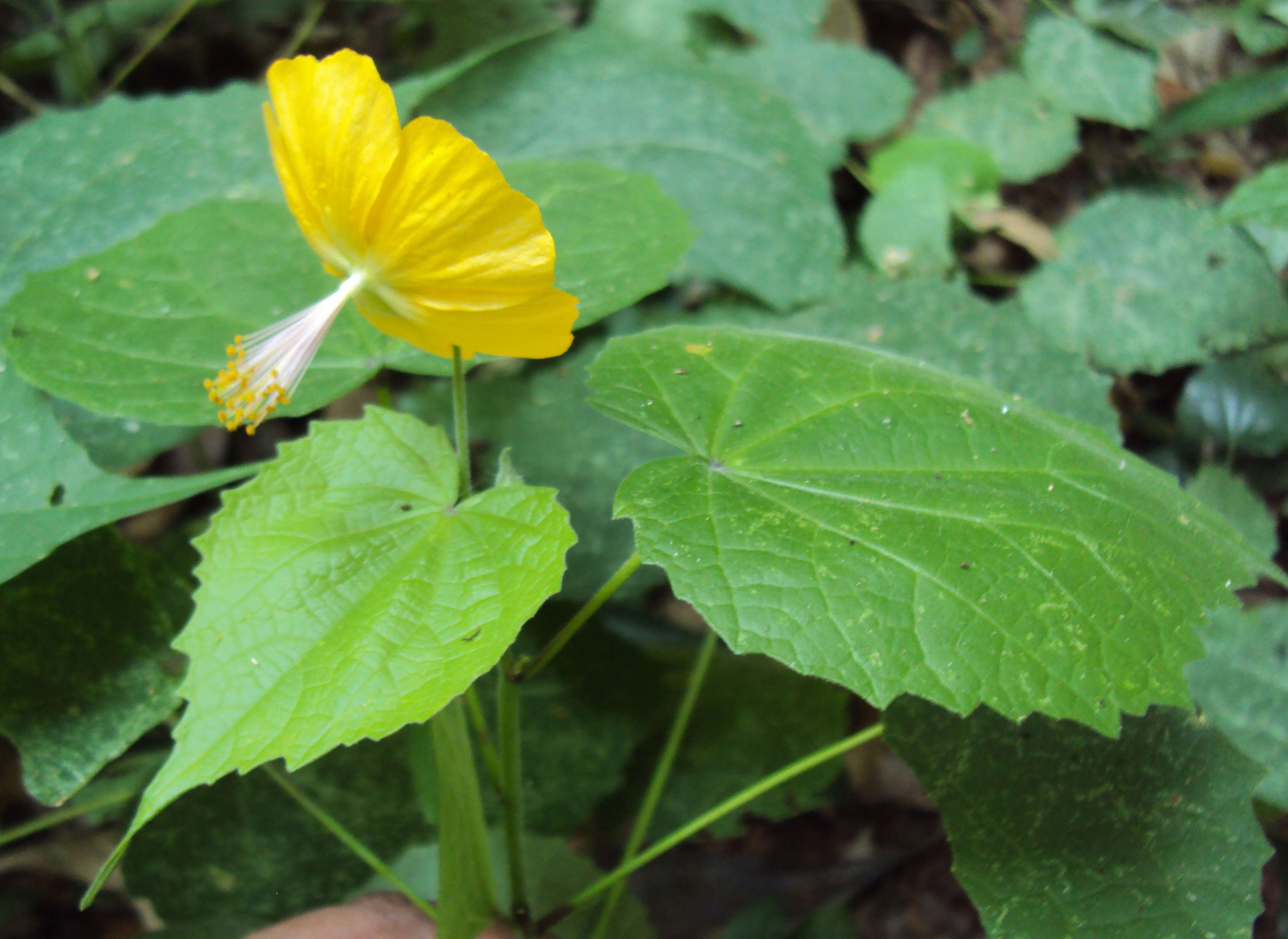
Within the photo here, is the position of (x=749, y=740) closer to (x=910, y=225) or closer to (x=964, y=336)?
(x=964, y=336)

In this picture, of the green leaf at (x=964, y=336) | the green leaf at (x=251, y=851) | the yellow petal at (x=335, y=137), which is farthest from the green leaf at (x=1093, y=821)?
the green leaf at (x=251, y=851)

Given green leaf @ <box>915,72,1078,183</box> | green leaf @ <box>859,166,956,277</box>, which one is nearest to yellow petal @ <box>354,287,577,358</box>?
green leaf @ <box>859,166,956,277</box>

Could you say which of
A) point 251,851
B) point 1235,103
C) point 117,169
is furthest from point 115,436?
point 1235,103

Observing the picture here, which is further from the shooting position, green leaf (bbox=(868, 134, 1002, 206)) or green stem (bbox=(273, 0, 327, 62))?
green stem (bbox=(273, 0, 327, 62))

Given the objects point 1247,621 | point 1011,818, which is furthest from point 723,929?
point 1247,621

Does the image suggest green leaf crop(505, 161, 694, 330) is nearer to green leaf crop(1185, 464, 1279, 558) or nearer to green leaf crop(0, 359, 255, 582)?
green leaf crop(0, 359, 255, 582)

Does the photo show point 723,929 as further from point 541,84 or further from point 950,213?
point 541,84

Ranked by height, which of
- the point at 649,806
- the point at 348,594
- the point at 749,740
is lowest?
the point at 749,740
